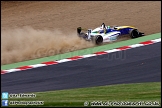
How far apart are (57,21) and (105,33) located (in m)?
4.46

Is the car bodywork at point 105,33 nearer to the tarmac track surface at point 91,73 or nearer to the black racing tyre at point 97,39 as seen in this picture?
the black racing tyre at point 97,39

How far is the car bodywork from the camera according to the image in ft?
59.3

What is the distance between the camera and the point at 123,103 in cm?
1064

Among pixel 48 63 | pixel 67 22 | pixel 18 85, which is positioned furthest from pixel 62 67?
pixel 67 22

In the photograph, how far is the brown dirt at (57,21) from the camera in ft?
58.1

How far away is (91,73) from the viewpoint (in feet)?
47.7

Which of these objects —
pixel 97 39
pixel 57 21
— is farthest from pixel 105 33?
pixel 57 21

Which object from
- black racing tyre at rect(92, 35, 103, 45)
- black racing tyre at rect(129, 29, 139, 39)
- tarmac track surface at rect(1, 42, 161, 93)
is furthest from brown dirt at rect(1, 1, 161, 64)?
tarmac track surface at rect(1, 42, 161, 93)

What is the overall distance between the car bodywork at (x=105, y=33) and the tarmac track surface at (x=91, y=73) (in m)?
1.69

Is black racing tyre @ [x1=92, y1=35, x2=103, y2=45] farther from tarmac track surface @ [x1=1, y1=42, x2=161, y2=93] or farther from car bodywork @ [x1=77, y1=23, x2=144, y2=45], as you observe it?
tarmac track surface @ [x1=1, y1=42, x2=161, y2=93]

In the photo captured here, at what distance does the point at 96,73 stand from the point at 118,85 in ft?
4.34

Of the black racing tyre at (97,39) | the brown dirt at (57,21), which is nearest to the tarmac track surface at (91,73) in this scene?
the black racing tyre at (97,39)

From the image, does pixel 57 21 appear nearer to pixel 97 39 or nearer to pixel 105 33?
pixel 105 33

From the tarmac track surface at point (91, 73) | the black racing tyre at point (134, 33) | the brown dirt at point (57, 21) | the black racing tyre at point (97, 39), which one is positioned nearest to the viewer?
the tarmac track surface at point (91, 73)
